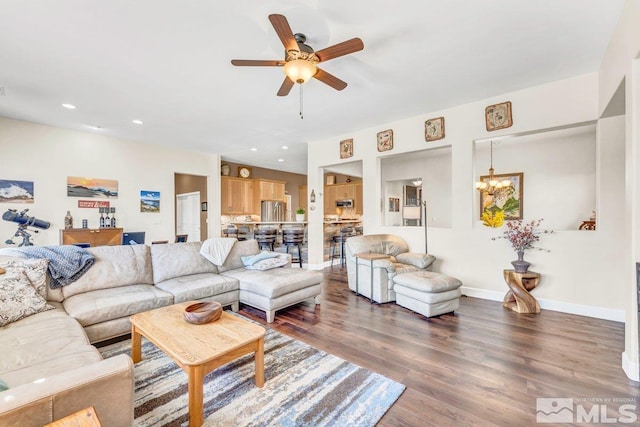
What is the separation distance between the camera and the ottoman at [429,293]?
3129mm

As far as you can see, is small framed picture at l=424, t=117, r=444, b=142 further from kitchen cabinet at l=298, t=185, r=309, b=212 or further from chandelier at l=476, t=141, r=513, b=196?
kitchen cabinet at l=298, t=185, r=309, b=212

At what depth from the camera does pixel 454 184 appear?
4.17 meters

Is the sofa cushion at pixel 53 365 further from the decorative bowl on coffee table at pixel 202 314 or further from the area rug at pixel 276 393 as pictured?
the decorative bowl on coffee table at pixel 202 314

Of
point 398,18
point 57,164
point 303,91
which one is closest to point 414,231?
point 303,91

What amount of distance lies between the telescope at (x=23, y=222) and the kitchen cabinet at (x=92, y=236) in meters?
0.38

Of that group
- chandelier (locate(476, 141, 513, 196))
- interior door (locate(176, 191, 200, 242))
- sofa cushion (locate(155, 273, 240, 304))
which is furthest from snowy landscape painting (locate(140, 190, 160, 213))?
chandelier (locate(476, 141, 513, 196))

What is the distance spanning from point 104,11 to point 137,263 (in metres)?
2.40

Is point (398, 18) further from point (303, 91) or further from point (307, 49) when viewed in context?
point (303, 91)

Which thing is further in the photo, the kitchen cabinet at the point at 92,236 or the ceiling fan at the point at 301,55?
the kitchen cabinet at the point at 92,236

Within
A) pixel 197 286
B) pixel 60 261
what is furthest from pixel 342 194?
pixel 60 261

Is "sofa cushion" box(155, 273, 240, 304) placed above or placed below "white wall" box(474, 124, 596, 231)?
below

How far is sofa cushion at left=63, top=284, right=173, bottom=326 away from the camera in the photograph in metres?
2.33

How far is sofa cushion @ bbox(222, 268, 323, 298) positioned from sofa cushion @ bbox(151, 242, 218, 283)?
330mm

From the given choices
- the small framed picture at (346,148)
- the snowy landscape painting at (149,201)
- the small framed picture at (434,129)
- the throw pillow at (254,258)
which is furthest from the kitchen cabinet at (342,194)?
the throw pillow at (254,258)
